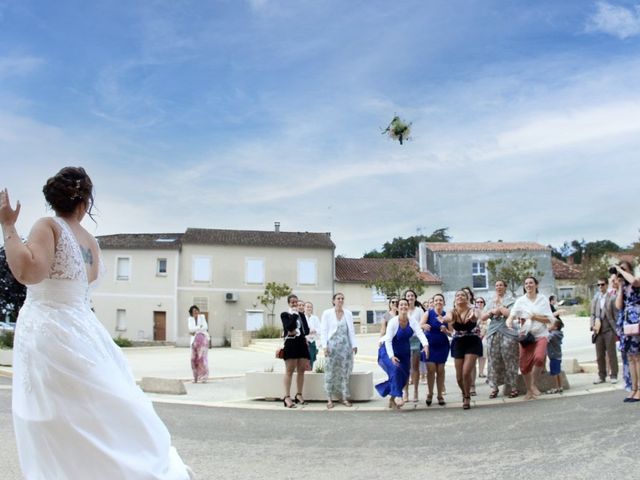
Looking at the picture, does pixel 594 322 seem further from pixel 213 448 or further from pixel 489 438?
pixel 213 448

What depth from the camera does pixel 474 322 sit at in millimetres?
10883

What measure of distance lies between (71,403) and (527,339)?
9.07 metres

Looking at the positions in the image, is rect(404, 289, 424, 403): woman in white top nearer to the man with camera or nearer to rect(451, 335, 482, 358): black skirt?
rect(451, 335, 482, 358): black skirt

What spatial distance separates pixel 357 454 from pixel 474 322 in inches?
175

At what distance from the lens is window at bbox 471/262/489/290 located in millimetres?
56719

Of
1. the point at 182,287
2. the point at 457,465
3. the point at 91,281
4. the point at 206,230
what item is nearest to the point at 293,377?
the point at 457,465

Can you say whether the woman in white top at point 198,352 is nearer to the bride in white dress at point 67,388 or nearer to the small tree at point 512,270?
the bride in white dress at point 67,388

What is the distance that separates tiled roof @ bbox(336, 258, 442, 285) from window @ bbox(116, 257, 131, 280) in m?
16.0

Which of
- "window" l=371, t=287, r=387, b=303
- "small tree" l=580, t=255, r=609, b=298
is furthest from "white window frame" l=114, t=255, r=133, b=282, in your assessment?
"small tree" l=580, t=255, r=609, b=298

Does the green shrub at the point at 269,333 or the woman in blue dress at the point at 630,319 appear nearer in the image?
the woman in blue dress at the point at 630,319

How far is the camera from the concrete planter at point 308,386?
12.0 meters

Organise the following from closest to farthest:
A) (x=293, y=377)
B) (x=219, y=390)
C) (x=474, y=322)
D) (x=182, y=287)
Result: 1. (x=474, y=322)
2. (x=293, y=377)
3. (x=219, y=390)
4. (x=182, y=287)

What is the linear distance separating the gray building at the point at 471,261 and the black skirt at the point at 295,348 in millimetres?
44965

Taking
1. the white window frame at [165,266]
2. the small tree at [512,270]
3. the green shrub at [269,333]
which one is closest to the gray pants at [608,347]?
the green shrub at [269,333]
